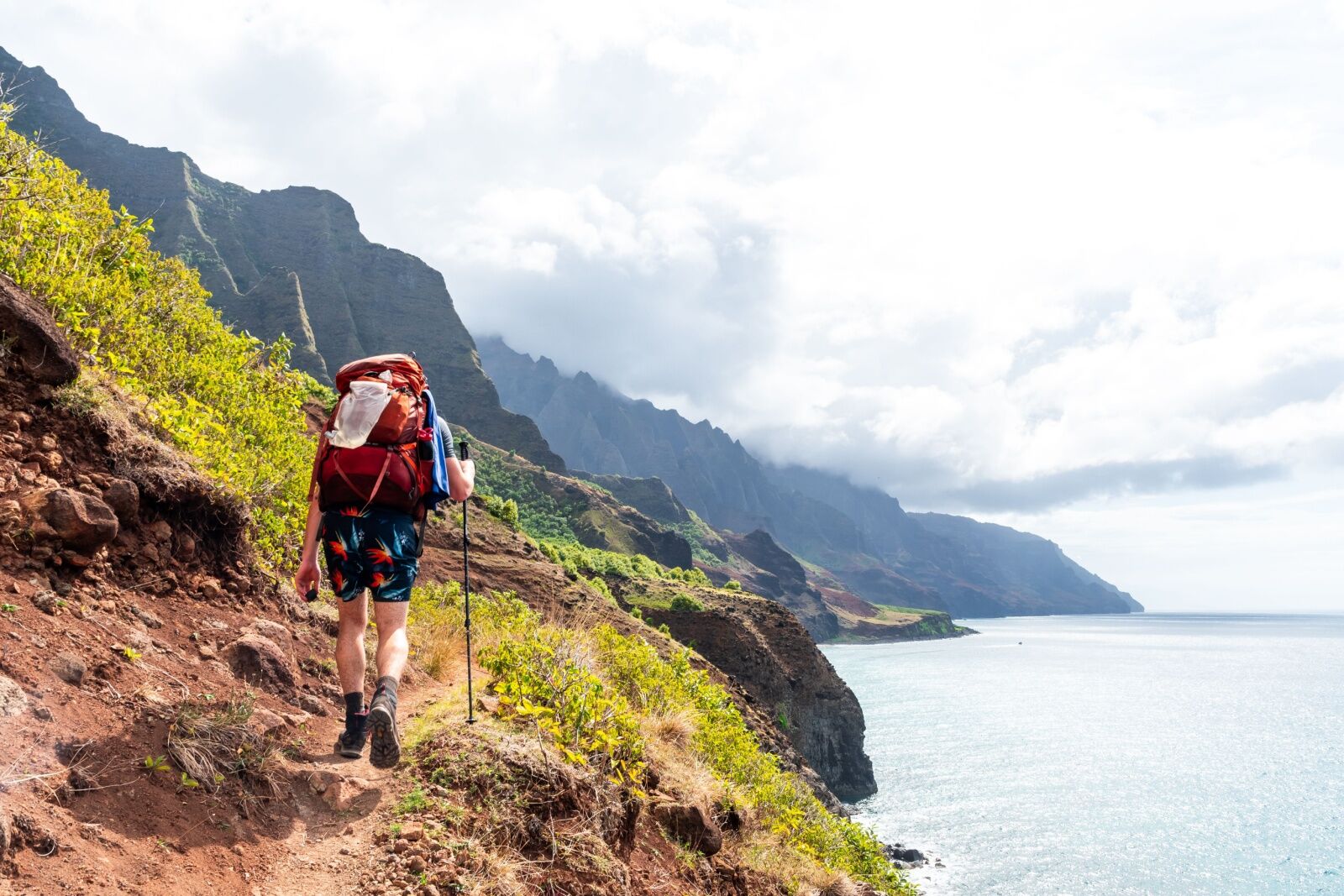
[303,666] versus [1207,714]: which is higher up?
[303,666]

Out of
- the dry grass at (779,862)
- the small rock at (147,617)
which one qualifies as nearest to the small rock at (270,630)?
the small rock at (147,617)

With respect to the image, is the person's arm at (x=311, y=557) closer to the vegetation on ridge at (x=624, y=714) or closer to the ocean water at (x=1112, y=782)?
the vegetation on ridge at (x=624, y=714)

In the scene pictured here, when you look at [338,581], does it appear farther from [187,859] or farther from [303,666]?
[303,666]

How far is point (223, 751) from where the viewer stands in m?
3.86

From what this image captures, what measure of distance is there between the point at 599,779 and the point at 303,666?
2703mm

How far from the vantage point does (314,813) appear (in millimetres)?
3949

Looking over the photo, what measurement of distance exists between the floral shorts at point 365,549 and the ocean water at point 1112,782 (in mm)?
33836

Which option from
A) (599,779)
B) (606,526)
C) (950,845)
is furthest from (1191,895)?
(606,526)

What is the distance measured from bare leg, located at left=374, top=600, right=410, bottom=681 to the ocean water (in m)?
33.5

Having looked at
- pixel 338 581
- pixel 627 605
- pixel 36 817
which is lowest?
pixel 627 605

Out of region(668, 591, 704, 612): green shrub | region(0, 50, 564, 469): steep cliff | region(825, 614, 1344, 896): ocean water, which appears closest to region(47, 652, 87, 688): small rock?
region(825, 614, 1344, 896): ocean water

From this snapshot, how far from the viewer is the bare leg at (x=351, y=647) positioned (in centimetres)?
443

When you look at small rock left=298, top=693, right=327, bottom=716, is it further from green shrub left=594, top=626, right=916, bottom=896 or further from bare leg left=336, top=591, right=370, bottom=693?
green shrub left=594, top=626, right=916, bottom=896

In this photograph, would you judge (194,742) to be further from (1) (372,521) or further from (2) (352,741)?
(1) (372,521)
